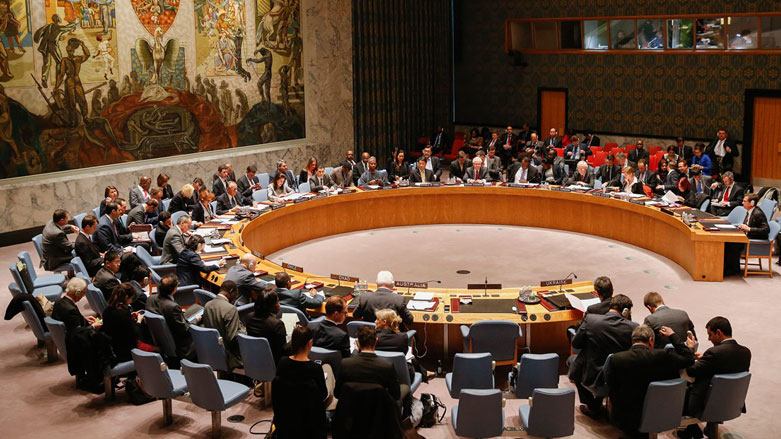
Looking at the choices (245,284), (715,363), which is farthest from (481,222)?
(715,363)

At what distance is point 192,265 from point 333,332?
3.15 m

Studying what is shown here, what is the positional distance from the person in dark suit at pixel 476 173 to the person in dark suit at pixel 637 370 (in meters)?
8.66

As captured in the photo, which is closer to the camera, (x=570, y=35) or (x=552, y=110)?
(x=570, y=35)

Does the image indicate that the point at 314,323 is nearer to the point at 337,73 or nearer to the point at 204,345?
the point at 204,345

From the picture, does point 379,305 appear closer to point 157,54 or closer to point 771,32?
point 157,54

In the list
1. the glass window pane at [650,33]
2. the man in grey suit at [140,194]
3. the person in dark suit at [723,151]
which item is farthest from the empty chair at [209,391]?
the glass window pane at [650,33]

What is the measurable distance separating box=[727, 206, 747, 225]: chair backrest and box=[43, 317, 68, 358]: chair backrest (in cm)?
890

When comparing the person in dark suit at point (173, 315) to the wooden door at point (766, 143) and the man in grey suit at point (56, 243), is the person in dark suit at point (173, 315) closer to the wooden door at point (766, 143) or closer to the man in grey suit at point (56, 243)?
the man in grey suit at point (56, 243)

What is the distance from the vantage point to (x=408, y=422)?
6.45 meters

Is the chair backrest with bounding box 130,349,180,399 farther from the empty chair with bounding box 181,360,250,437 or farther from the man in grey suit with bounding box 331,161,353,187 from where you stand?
the man in grey suit with bounding box 331,161,353,187

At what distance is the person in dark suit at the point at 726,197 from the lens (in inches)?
488

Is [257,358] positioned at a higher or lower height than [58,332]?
lower

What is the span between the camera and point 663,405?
6.04 meters

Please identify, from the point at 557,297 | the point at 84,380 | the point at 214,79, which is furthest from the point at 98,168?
the point at 557,297
